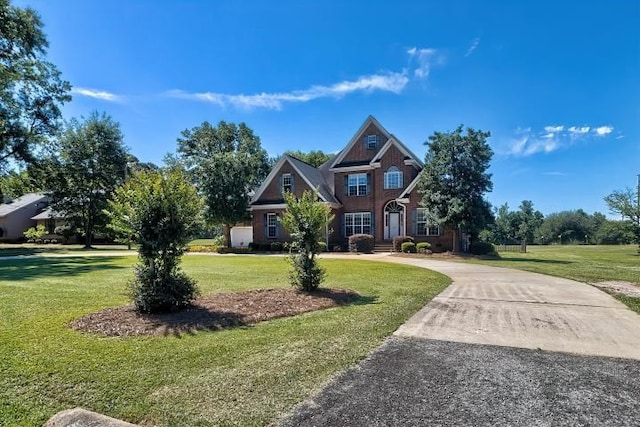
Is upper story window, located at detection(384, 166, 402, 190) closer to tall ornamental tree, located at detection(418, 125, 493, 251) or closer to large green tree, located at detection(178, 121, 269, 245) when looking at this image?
tall ornamental tree, located at detection(418, 125, 493, 251)

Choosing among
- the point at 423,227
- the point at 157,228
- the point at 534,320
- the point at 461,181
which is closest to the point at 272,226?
the point at 423,227

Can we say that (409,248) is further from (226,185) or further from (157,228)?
(157,228)

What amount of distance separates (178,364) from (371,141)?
2718 cm

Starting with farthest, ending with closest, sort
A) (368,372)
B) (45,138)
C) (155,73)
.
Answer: (45,138) → (155,73) → (368,372)

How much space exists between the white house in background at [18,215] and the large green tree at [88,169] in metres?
13.5

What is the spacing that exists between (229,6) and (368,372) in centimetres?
1161

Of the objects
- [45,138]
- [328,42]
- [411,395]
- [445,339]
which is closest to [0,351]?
[411,395]

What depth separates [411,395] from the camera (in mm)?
3580

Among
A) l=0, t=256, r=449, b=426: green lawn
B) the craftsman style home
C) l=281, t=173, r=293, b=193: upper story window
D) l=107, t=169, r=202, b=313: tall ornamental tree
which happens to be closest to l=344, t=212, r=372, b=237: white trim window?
the craftsman style home

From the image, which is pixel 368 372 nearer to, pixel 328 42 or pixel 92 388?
pixel 92 388

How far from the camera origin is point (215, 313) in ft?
22.6

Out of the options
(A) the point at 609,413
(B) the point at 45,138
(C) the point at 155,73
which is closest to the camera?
(A) the point at 609,413

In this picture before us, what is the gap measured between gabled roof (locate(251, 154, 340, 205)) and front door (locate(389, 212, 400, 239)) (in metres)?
4.42

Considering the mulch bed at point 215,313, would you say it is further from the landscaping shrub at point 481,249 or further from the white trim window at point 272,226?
the white trim window at point 272,226
